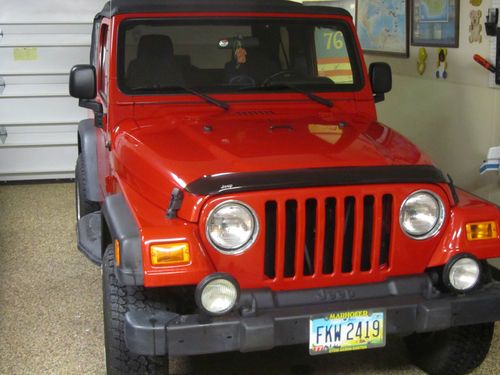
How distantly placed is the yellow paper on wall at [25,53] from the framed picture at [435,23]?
3.74 m

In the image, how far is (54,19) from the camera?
7168 millimetres

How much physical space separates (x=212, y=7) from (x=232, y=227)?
5.06 ft

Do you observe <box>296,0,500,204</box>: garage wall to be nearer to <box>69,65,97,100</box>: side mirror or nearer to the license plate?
the license plate

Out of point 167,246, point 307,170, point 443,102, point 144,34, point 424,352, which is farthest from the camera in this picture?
point 443,102

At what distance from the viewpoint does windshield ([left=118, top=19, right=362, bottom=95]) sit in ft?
11.8

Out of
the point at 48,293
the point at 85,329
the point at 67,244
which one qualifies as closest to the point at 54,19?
the point at 67,244

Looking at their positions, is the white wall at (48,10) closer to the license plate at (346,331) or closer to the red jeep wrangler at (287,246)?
the red jeep wrangler at (287,246)

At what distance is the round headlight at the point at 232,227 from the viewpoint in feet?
8.41

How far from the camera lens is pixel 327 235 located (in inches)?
107

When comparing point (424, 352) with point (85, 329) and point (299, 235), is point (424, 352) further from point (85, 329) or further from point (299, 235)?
point (85, 329)

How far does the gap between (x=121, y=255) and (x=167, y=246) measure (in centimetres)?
17

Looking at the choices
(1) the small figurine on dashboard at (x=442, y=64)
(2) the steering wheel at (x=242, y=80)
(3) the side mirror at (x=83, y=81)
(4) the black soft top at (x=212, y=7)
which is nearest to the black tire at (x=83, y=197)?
(3) the side mirror at (x=83, y=81)

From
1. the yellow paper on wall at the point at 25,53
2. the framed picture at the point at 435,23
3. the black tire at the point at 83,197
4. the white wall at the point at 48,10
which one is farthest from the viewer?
the yellow paper on wall at the point at 25,53

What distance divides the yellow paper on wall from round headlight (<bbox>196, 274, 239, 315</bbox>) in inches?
212
